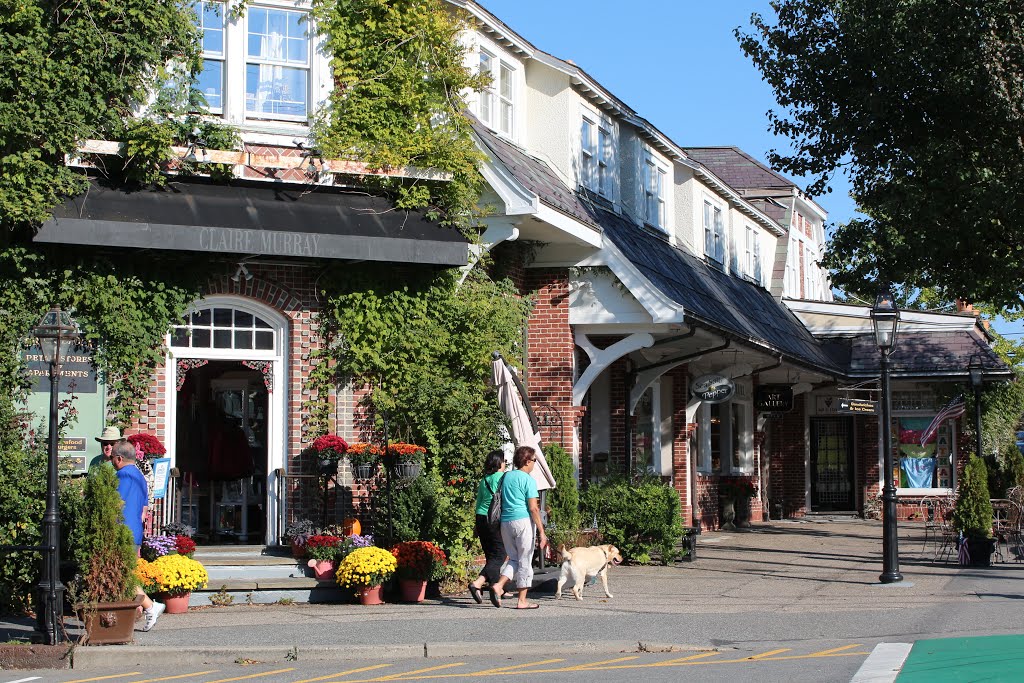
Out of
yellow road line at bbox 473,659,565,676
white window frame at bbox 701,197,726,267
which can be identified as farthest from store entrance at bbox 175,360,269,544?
white window frame at bbox 701,197,726,267

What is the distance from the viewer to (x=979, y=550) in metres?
18.7

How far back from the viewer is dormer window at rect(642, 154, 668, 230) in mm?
23984

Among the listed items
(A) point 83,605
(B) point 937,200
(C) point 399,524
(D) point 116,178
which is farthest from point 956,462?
(A) point 83,605

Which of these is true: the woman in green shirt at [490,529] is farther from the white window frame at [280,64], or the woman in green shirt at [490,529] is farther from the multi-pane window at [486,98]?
the multi-pane window at [486,98]

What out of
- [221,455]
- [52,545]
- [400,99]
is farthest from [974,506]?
[52,545]

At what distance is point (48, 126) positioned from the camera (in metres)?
14.0

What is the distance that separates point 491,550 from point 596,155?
9569 mm

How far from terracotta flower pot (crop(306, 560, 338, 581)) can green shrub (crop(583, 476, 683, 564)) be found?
15.5 feet

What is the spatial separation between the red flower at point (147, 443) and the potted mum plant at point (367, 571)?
237cm

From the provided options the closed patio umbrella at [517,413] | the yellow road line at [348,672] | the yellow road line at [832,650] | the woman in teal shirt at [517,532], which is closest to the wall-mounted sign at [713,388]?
the closed patio umbrella at [517,413]

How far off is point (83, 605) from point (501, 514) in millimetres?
4298

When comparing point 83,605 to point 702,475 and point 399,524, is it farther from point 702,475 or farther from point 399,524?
point 702,475

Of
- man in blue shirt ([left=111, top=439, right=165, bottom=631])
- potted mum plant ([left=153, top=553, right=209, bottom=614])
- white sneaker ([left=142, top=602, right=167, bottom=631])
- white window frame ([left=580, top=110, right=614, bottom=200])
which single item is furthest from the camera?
white window frame ([left=580, top=110, right=614, bottom=200])

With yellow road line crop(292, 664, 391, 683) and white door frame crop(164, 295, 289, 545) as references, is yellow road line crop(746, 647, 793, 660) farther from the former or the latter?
white door frame crop(164, 295, 289, 545)
